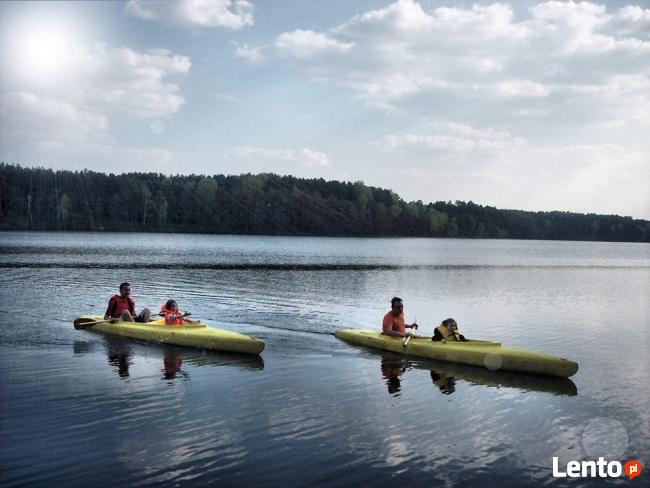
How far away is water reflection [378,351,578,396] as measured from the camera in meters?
13.8

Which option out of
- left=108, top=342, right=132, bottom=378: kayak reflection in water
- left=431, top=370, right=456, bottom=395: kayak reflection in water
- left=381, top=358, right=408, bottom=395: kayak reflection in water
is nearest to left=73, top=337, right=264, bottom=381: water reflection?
left=108, top=342, right=132, bottom=378: kayak reflection in water

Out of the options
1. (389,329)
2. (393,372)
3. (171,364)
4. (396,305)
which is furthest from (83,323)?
(393,372)

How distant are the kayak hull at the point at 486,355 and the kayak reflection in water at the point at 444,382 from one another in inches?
45.3

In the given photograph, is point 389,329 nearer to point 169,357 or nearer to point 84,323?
point 169,357

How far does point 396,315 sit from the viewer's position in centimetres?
1775

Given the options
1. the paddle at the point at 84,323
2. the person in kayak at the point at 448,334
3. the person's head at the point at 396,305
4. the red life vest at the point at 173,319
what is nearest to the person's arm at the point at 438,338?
the person in kayak at the point at 448,334

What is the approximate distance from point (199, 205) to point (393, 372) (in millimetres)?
137793

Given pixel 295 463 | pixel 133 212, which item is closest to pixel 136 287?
pixel 295 463

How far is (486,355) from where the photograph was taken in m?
15.4

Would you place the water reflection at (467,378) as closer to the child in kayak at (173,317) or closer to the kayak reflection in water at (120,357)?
the child in kayak at (173,317)

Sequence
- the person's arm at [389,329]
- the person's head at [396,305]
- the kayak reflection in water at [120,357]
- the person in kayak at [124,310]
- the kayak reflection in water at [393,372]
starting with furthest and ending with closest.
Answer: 1. the person in kayak at [124,310]
2. the person's arm at [389,329]
3. the person's head at [396,305]
4. the kayak reflection in water at [120,357]
5. the kayak reflection in water at [393,372]

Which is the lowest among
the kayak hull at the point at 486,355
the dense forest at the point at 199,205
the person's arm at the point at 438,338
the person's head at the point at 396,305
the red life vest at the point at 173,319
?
the kayak hull at the point at 486,355

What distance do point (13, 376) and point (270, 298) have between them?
17.4m

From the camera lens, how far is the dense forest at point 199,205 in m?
132
